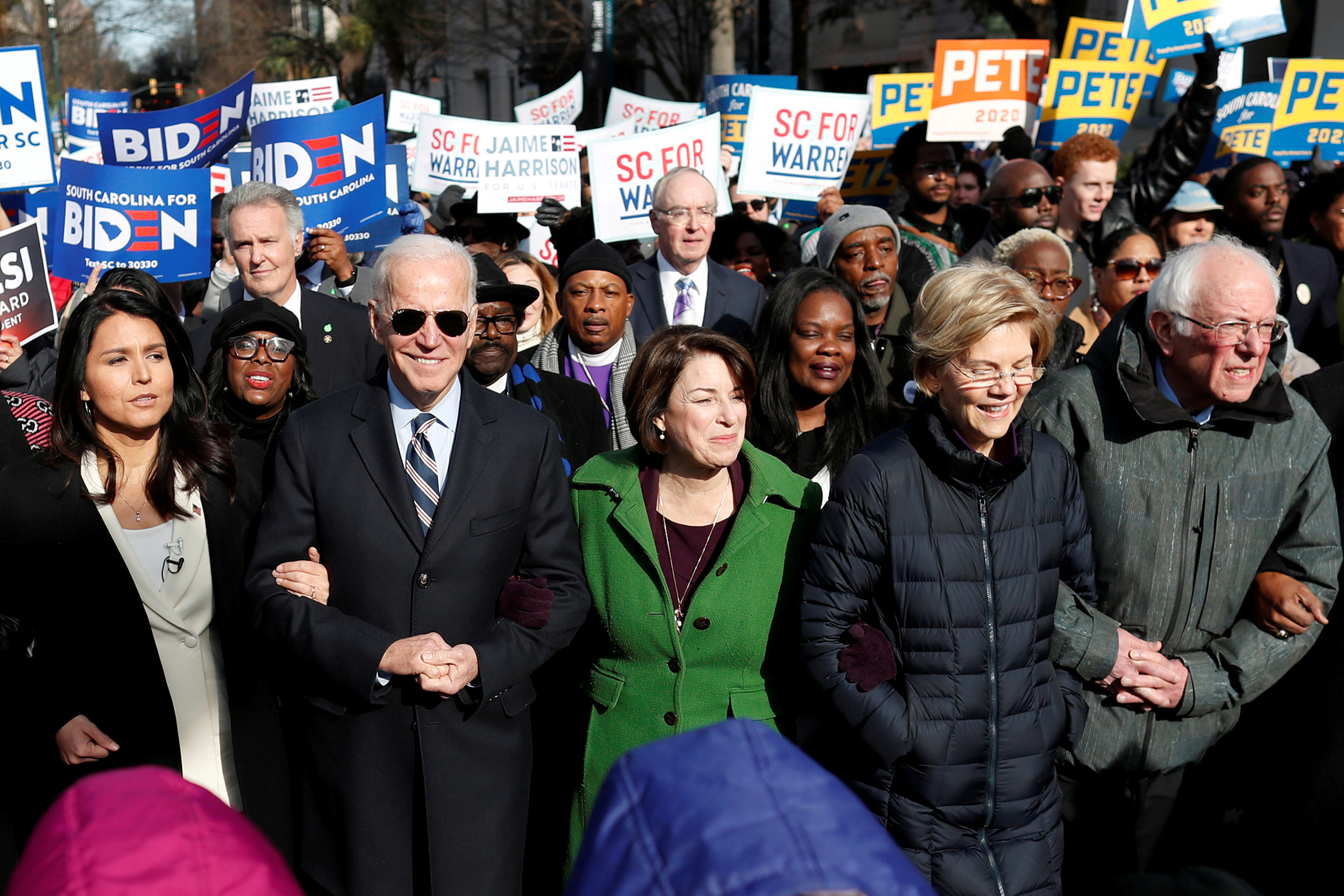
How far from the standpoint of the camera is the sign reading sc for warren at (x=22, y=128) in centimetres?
734

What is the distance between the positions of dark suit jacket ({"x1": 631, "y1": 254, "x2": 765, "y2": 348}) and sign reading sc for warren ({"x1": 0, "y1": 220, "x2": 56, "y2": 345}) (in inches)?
114

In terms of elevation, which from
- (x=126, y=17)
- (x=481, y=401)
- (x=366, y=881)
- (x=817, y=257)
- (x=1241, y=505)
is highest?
(x=126, y=17)

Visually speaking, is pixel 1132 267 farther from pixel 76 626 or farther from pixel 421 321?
pixel 76 626

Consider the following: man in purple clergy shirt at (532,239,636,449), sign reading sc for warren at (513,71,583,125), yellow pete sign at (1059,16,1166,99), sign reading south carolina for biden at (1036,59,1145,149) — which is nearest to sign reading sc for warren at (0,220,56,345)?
man in purple clergy shirt at (532,239,636,449)

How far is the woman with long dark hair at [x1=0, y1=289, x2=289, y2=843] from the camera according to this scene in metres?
3.08

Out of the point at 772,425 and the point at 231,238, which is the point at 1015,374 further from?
the point at 231,238

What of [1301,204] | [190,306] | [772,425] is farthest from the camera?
[190,306]

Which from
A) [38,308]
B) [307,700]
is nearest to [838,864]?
[307,700]

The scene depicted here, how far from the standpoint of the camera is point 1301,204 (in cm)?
704

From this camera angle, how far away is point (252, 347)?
162 inches

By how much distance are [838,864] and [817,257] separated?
4.89 meters

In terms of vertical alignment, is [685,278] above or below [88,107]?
below

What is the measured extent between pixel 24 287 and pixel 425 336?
3803 mm

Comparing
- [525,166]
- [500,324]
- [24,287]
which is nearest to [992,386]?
[500,324]
